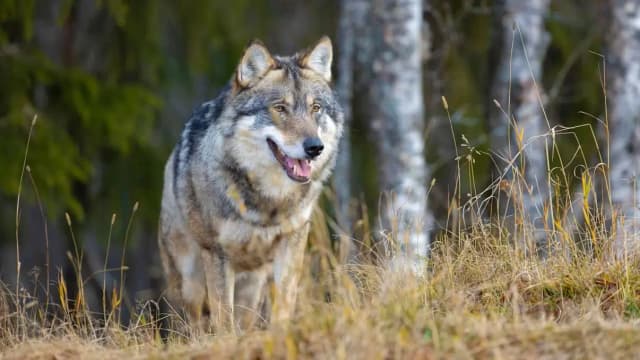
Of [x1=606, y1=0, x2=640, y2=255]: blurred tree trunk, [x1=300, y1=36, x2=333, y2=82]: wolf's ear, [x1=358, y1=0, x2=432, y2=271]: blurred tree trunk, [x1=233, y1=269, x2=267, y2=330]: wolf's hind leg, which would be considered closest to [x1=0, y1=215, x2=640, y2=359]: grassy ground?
[x1=233, y1=269, x2=267, y2=330]: wolf's hind leg

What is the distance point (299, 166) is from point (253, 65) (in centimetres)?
71

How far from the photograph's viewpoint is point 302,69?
24.8 feet

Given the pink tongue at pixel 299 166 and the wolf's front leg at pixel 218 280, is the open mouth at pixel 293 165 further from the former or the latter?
the wolf's front leg at pixel 218 280

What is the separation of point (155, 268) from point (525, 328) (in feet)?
41.4

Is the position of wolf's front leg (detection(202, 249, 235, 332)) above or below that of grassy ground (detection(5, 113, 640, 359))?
below

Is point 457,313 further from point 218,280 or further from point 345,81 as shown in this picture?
point 345,81

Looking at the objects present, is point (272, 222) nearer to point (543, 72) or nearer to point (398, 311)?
point (398, 311)

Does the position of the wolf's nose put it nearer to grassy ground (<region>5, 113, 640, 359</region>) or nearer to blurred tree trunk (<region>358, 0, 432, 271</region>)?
grassy ground (<region>5, 113, 640, 359</region>)

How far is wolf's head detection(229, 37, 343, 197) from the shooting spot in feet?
23.9

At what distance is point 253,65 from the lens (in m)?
7.49

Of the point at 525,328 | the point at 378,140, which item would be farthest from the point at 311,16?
the point at 525,328

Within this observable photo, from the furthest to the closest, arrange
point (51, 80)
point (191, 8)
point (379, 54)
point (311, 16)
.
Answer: point (311, 16)
point (191, 8)
point (51, 80)
point (379, 54)

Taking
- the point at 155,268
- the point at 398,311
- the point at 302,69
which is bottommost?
the point at 155,268

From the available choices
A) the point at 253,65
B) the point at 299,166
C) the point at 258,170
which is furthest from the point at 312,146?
the point at 253,65
